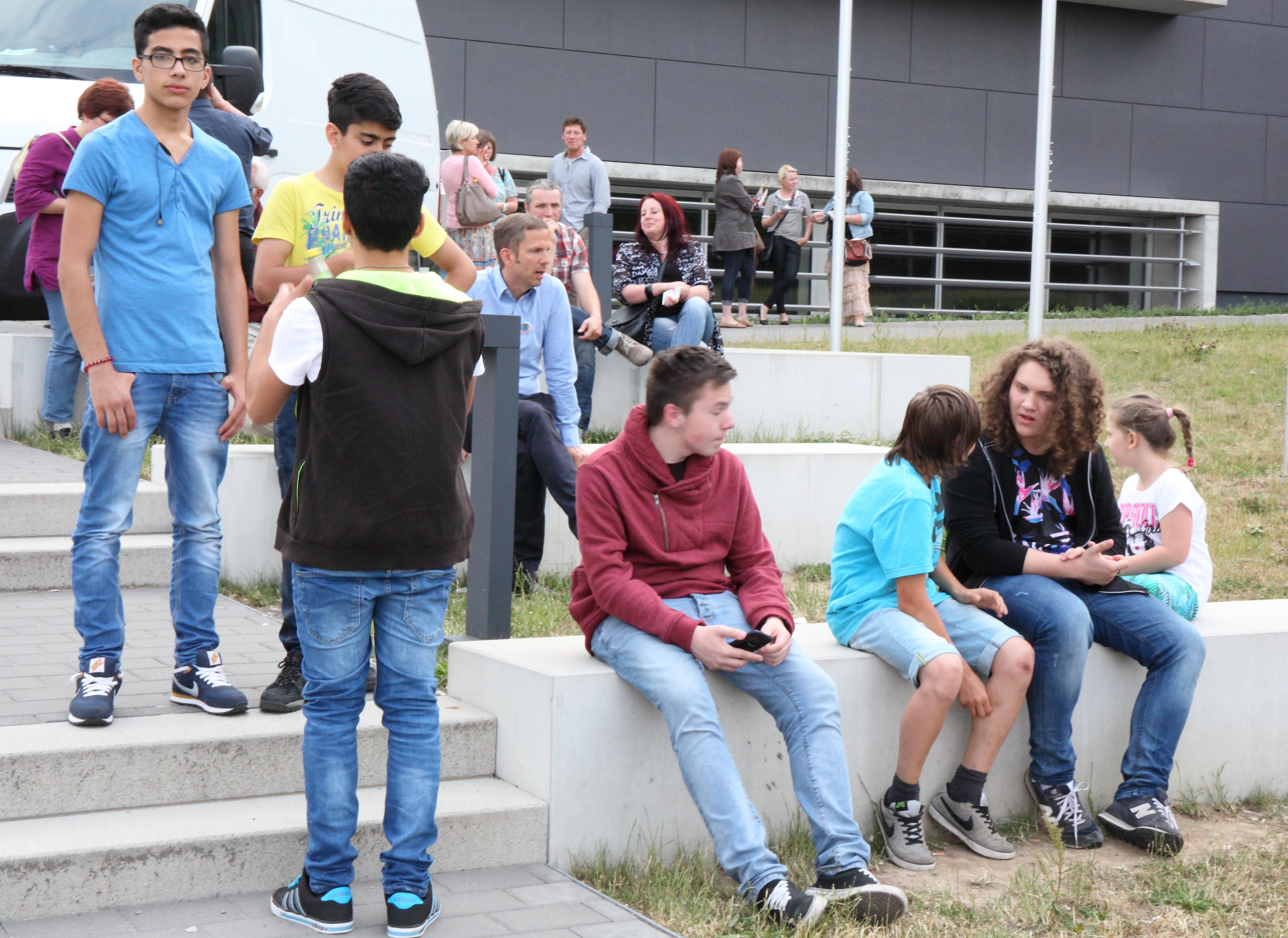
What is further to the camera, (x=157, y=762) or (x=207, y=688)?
(x=207, y=688)

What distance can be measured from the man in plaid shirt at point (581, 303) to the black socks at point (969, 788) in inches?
161

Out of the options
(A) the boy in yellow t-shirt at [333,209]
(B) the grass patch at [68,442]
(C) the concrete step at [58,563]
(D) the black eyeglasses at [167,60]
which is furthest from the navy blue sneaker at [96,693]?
(B) the grass patch at [68,442]

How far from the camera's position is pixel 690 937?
3.51 meters

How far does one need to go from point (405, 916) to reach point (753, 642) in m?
1.21

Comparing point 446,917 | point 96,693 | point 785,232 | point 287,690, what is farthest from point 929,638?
point 785,232

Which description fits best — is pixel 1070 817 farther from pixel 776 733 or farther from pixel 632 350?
pixel 632 350

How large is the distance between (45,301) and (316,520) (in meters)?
5.10

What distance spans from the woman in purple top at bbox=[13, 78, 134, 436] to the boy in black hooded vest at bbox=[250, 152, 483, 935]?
3348mm

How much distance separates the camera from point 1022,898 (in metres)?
3.88

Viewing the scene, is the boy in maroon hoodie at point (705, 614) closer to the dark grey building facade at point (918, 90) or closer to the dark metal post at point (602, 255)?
the dark metal post at point (602, 255)

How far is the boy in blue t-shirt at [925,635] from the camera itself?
4.24 metres

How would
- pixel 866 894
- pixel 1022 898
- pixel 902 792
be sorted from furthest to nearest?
1. pixel 902 792
2. pixel 1022 898
3. pixel 866 894

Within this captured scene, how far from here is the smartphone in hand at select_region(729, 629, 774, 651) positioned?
12.8 feet

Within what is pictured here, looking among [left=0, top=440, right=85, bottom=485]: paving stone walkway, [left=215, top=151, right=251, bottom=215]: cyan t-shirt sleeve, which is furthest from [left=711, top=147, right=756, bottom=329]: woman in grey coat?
[left=215, top=151, right=251, bottom=215]: cyan t-shirt sleeve
